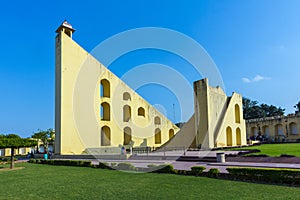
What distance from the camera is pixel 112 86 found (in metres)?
27.1

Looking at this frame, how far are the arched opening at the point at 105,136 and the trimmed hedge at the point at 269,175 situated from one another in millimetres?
19099

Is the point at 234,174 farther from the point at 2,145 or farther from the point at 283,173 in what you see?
the point at 2,145

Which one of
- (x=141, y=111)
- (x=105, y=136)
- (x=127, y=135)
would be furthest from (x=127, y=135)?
(x=141, y=111)

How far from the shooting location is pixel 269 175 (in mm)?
8109

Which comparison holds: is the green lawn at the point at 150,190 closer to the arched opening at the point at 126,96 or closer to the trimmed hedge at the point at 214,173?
the trimmed hedge at the point at 214,173

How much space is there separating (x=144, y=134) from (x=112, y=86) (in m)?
6.76

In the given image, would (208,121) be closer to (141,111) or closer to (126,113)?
(141,111)

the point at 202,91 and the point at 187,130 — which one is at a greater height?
the point at 202,91

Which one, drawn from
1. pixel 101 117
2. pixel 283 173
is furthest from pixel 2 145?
pixel 283 173

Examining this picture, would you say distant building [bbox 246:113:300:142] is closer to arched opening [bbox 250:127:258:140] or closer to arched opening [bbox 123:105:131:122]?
arched opening [bbox 250:127:258:140]

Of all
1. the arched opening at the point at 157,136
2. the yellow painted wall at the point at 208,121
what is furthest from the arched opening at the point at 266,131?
the arched opening at the point at 157,136

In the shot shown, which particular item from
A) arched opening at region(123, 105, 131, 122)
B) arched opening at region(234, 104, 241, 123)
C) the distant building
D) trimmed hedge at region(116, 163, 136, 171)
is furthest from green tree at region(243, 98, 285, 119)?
trimmed hedge at region(116, 163, 136, 171)

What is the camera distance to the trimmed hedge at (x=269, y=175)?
7.65m

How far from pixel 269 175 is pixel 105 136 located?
2073 cm
